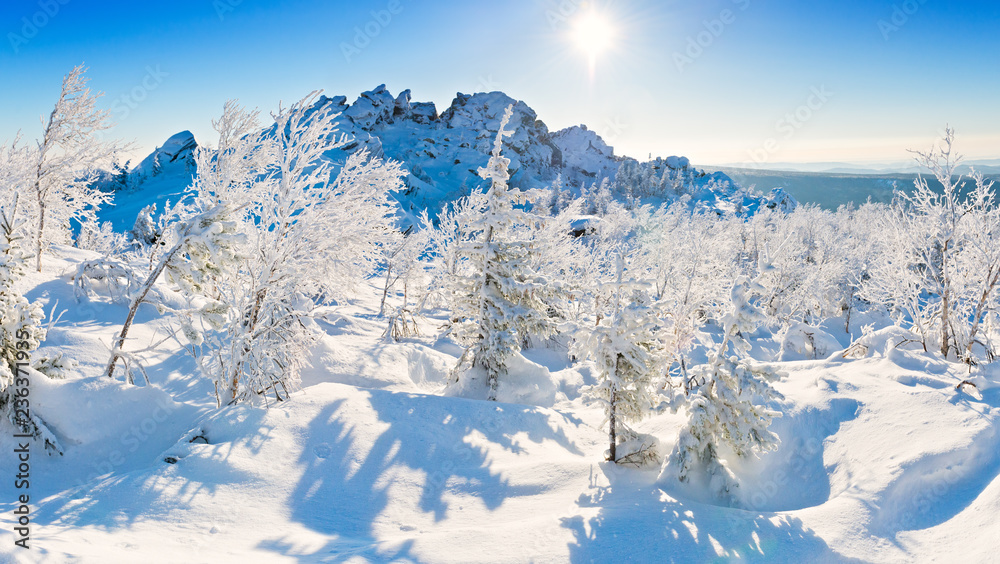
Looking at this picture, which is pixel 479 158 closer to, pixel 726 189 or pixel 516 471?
pixel 726 189

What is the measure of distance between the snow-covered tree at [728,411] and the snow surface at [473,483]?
47cm

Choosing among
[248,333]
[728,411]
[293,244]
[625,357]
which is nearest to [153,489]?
[248,333]

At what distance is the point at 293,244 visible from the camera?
29.7 feet

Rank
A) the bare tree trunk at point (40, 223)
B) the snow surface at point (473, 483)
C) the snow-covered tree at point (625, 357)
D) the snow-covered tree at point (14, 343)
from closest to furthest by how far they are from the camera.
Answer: the snow surface at point (473, 483)
the snow-covered tree at point (14, 343)
the snow-covered tree at point (625, 357)
the bare tree trunk at point (40, 223)

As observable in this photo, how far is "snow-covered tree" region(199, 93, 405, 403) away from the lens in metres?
8.81

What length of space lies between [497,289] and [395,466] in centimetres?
656

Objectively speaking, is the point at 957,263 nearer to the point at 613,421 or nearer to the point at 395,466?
the point at 613,421

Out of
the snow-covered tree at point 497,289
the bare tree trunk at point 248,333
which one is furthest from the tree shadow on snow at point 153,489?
the snow-covered tree at point 497,289

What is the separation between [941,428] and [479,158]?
115 metres

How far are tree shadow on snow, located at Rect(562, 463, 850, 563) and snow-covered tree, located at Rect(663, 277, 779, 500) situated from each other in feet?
2.36

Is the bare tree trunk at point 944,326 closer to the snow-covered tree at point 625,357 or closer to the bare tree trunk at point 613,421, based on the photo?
the snow-covered tree at point 625,357

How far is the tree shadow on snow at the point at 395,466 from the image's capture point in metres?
5.84

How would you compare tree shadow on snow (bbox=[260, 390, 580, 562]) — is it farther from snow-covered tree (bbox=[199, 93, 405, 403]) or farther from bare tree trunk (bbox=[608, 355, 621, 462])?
snow-covered tree (bbox=[199, 93, 405, 403])

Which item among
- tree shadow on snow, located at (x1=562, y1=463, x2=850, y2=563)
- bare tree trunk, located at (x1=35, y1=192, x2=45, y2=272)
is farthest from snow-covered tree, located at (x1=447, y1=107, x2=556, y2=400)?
bare tree trunk, located at (x1=35, y1=192, x2=45, y2=272)
